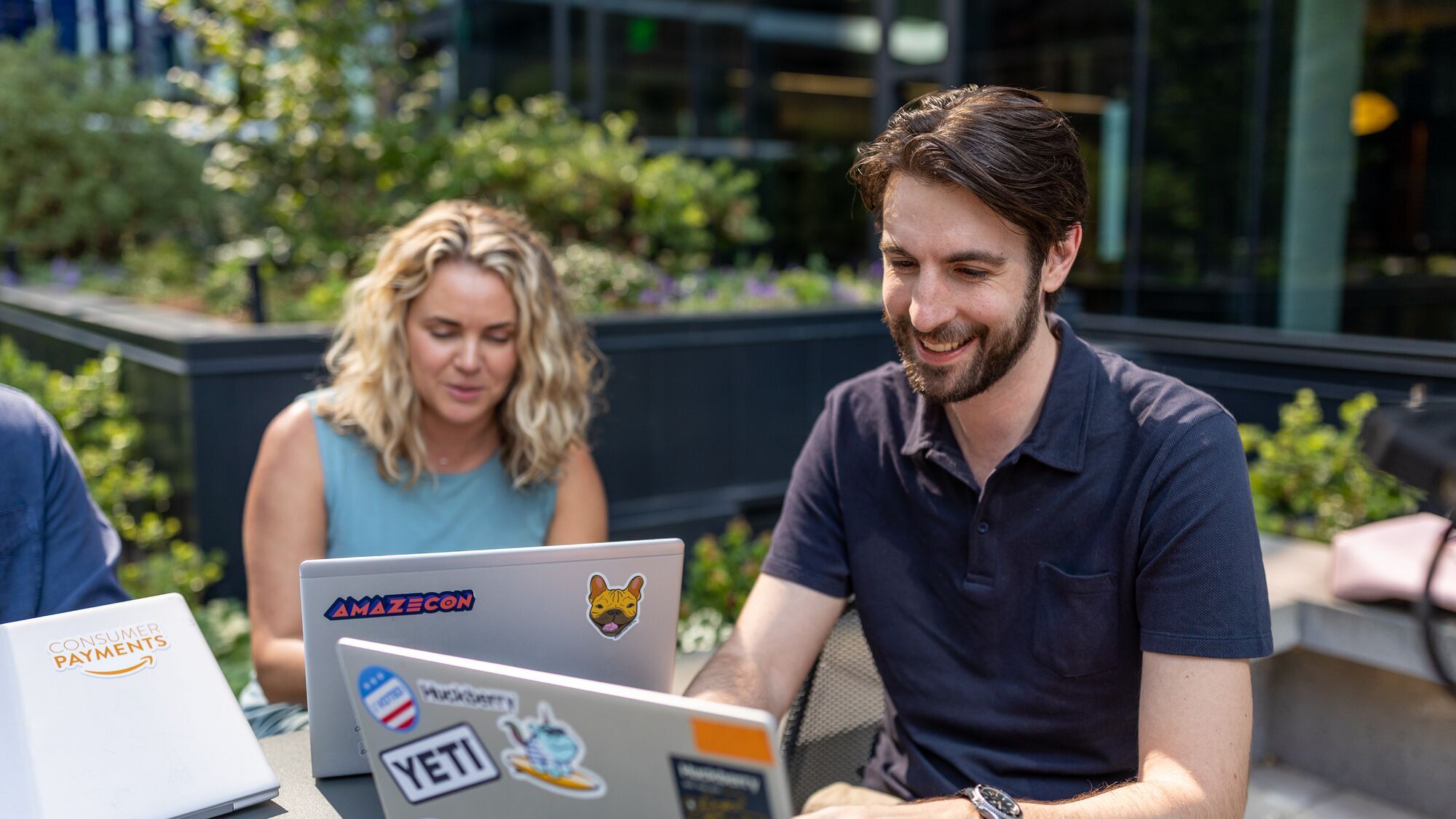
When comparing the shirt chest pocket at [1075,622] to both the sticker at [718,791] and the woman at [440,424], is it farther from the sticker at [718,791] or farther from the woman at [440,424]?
the woman at [440,424]

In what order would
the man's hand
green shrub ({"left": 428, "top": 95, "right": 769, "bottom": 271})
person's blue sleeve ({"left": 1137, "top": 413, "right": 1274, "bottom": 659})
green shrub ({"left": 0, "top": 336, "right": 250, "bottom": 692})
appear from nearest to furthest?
the man's hand
person's blue sleeve ({"left": 1137, "top": 413, "right": 1274, "bottom": 659})
green shrub ({"left": 0, "top": 336, "right": 250, "bottom": 692})
green shrub ({"left": 428, "top": 95, "right": 769, "bottom": 271})

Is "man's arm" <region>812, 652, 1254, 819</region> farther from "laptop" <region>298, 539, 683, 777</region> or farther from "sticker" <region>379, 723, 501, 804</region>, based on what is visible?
"sticker" <region>379, 723, 501, 804</region>

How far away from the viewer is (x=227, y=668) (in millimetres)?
3037

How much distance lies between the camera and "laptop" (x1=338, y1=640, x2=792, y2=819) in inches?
37.9

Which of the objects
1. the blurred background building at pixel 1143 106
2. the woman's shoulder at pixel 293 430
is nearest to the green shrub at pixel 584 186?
the blurred background building at pixel 1143 106

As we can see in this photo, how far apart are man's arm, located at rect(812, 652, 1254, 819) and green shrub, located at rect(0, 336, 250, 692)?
244cm

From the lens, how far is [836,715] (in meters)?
2.06

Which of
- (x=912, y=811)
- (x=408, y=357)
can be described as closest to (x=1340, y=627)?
(x=912, y=811)

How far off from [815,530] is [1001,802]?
2.24 feet

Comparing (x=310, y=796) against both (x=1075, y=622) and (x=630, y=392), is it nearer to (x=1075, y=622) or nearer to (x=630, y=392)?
(x=1075, y=622)

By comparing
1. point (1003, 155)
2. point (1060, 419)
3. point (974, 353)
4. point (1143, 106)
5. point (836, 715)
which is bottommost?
point (836, 715)

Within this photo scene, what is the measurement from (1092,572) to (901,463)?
367mm

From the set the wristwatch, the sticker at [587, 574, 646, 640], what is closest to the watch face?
the wristwatch

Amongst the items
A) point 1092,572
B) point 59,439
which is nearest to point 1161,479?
point 1092,572
